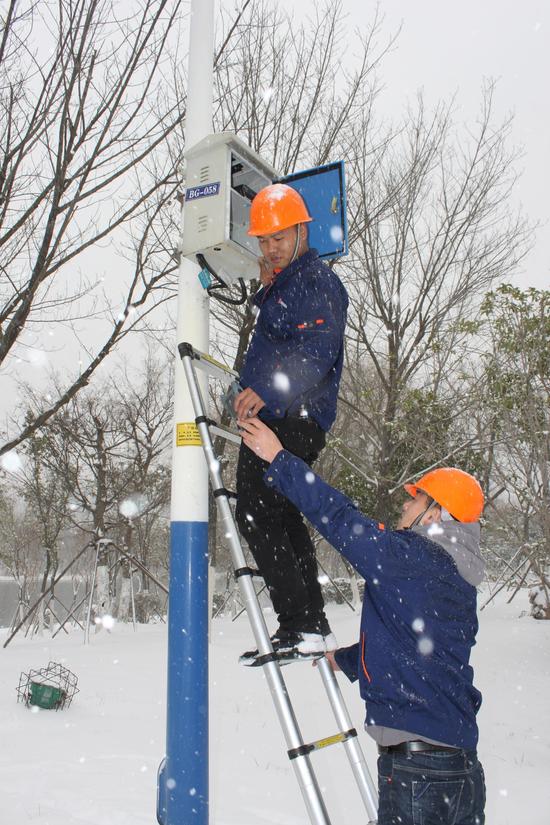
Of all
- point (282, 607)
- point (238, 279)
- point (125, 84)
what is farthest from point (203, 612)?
point (125, 84)

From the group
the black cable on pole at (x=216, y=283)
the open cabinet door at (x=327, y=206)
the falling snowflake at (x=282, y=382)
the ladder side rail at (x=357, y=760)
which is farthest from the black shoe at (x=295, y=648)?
the open cabinet door at (x=327, y=206)

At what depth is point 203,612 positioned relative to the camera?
2.97 meters

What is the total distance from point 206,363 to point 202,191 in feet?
3.03

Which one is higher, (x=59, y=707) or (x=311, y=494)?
(x=311, y=494)

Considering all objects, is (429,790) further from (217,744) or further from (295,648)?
(217,744)

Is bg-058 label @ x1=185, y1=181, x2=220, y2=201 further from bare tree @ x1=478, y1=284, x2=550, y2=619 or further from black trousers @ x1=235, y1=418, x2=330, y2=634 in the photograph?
bare tree @ x1=478, y1=284, x2=550, y2=619

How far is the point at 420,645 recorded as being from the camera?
1952 millimetres

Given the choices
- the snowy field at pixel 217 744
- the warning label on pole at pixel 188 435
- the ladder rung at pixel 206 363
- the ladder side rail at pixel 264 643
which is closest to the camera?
the ladder side rail at pixel 264 643

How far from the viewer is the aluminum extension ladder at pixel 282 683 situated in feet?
6.73

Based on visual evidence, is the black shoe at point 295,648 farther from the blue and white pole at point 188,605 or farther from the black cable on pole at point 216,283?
the black cable on pole at point 216,283

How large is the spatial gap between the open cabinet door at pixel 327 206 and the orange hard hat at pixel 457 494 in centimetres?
169

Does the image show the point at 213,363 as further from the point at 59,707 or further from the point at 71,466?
the point at 71,466

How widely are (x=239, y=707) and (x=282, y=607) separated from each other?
4098 mm

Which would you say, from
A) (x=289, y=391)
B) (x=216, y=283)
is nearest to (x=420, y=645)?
(x=289, y=391)
